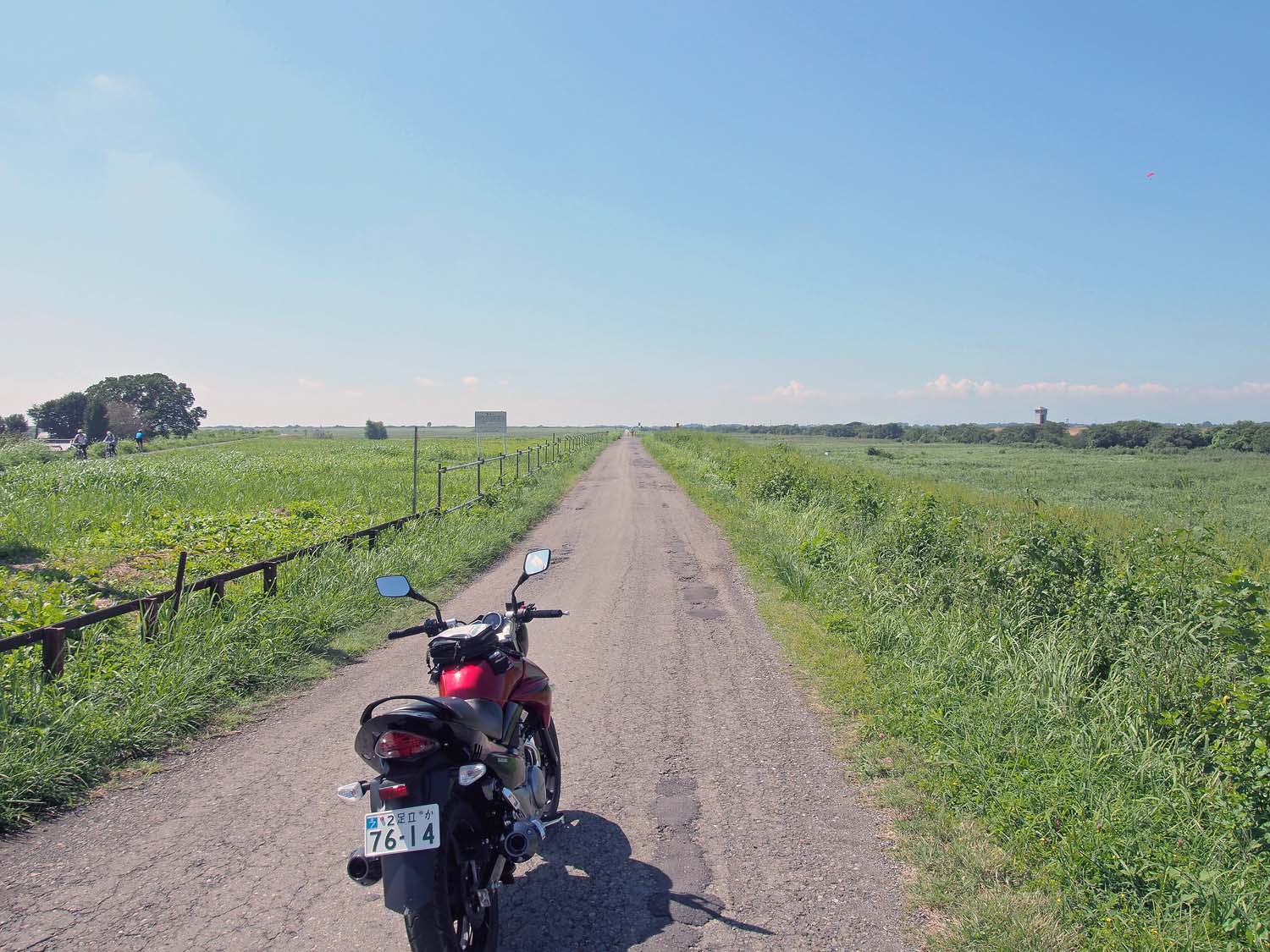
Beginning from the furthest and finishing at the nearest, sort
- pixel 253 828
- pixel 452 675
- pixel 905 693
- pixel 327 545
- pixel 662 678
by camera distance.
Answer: pixel 327 545, pixel 662 678, pixel 905 693, pixel 253 828, pixel 452 675

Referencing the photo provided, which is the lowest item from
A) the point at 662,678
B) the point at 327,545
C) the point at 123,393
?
the point at 662,678

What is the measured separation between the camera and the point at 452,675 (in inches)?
118

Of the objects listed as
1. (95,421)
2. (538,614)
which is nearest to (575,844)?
(538,614)

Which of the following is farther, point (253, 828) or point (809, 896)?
point (253, 828)

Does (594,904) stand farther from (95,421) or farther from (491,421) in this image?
(95,421)

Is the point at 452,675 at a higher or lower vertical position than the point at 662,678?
higher

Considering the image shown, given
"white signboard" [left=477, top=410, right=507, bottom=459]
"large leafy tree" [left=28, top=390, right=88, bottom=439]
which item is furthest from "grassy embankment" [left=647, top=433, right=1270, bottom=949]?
"large leafy tree" [left=28, top=390, right=88, bottom=439]

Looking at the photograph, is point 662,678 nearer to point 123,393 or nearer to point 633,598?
point 633,598

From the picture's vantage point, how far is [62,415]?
7944 centimetres

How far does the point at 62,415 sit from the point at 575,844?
320 ft

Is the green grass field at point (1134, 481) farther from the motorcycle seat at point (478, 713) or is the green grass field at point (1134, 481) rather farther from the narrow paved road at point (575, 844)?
the motorcycle seat at point (478, 713)

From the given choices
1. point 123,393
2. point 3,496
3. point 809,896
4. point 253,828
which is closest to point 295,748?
point 253,828

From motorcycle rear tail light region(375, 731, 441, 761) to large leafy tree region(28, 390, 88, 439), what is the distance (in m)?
95.6

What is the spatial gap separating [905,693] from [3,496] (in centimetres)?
1969
